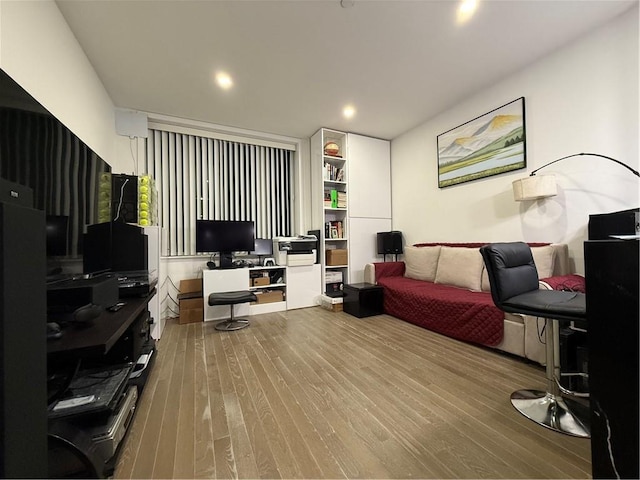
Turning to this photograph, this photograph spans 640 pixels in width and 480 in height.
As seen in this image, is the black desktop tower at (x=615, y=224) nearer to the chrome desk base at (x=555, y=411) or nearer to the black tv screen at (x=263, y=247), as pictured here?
the chrome desk base at (x=555, y=411)

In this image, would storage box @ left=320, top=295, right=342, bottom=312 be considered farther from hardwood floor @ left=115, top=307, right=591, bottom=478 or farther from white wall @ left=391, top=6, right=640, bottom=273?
white wall @ left=391, top=6, right=640, bottom=273

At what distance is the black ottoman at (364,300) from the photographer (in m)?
3.36

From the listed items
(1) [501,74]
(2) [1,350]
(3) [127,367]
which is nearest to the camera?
(2) [1,350]

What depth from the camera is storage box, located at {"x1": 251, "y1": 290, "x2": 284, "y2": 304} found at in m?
3.66

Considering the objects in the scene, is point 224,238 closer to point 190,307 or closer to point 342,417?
point 190,307

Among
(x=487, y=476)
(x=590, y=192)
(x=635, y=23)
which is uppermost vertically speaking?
(x=635, y=23)

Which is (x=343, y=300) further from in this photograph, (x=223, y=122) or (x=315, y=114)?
(x=223, y=122)

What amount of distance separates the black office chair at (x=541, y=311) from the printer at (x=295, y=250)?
2599 millimetres

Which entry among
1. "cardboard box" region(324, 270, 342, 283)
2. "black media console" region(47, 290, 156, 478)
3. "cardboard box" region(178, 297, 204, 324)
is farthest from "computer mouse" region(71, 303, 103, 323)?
"cardboard box" region(324, 270, 342, 283)

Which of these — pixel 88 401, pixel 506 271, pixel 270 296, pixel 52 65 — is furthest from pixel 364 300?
pixel 52 65

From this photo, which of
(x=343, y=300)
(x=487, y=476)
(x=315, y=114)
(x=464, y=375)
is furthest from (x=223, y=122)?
(x=487, y=476)

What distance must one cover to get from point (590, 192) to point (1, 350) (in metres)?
3.57

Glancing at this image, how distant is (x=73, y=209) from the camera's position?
1.54 m

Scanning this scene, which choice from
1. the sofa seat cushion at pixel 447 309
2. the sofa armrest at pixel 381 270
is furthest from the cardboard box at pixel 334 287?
the sofa seat cushion at pixel 447 309
